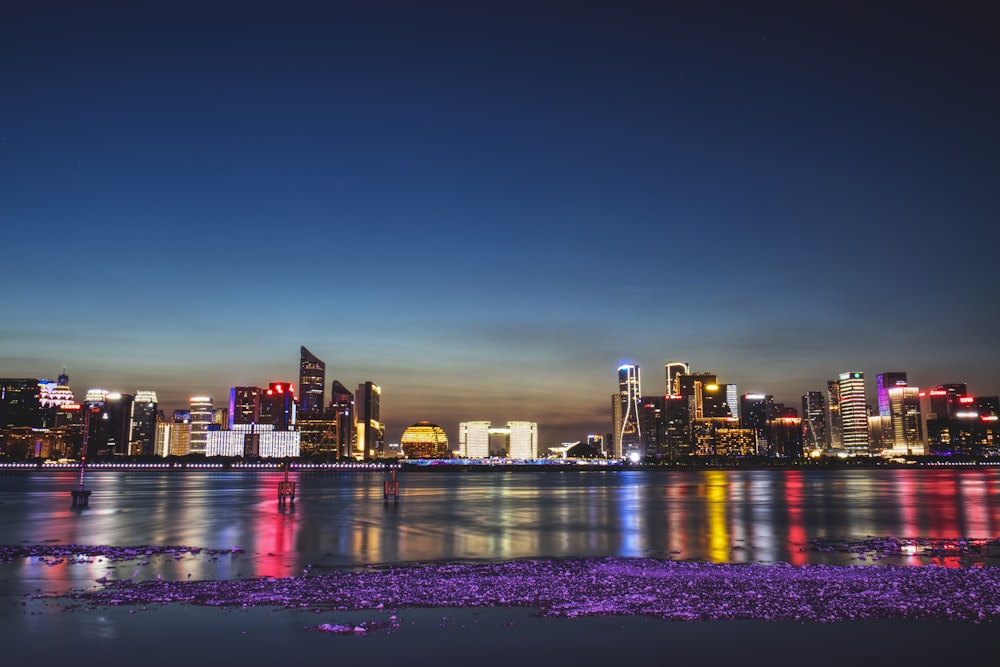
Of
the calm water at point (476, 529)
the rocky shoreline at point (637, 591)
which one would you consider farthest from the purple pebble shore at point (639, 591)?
the calm water at point (476, 529)

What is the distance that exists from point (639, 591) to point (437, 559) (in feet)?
40.3

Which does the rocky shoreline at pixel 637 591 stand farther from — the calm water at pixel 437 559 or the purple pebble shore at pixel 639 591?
the calm water at pixel 437 559

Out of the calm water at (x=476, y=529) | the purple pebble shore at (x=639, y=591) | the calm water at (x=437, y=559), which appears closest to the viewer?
the calm water at (x=437, y=559)

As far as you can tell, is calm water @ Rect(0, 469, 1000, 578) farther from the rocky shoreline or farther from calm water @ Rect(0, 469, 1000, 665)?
the rocky shoreline

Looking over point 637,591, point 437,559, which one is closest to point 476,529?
point 437,559

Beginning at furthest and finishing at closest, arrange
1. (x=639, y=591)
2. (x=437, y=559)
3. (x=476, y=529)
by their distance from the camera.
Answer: (x=476, y=529) → (x=437, y=559) → (x=639, y=591)

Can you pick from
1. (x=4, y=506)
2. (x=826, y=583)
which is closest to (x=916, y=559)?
(x=826, y=583)

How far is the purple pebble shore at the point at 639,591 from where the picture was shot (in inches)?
764

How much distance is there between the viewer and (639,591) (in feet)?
73.3

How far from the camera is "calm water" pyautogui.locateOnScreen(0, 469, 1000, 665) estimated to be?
51.3 feet

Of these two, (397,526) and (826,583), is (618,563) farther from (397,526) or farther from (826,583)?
(397,526)

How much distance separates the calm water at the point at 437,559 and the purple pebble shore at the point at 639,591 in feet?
4.22

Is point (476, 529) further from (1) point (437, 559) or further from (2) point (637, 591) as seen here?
(2) point (637, 591)

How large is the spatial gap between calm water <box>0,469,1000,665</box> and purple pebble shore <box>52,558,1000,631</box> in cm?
129
